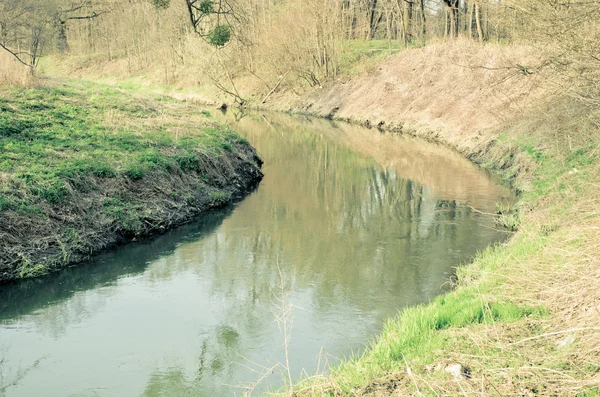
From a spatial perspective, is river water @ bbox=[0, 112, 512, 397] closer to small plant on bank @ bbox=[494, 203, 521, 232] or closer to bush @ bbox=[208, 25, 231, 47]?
small plant on bank @ bbox=[494, 203, 521, 232]

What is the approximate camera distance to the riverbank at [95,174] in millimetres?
10562

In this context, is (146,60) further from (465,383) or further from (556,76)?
(465,383)

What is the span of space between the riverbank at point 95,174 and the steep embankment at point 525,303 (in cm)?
623

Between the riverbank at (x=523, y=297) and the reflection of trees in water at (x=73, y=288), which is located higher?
the riverbank at (x=523, y=297)

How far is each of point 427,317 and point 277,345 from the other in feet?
6.45

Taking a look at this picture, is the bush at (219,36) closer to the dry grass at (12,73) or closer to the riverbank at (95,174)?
the riverbank at (95,174)

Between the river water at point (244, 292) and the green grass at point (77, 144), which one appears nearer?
the river water at point (244, 292)

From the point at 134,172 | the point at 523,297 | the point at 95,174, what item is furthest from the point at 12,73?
the point at 523,297

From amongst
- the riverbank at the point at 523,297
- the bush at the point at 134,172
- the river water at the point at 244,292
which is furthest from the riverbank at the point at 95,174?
the riverbank at the point at 523,297

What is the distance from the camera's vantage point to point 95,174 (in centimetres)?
1268

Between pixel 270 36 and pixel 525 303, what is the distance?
36.0m

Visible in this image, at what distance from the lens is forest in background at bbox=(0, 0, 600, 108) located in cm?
1156

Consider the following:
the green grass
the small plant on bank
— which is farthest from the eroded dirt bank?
the green grass

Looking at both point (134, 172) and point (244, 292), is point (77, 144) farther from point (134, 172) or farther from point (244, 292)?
point (244, 292)
